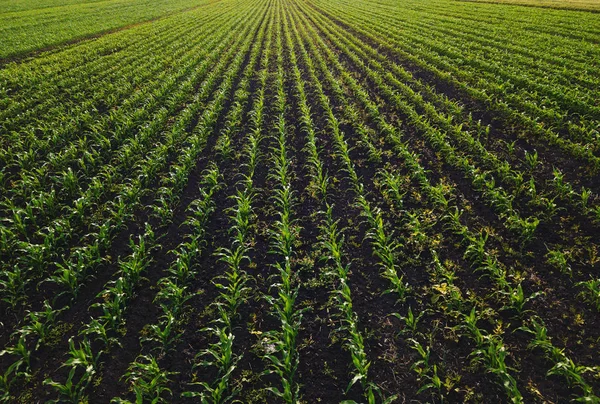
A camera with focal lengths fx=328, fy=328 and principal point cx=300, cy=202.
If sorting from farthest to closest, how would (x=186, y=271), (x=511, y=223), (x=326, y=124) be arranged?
(x=326, y=124), (x=511, y=223), (x=186, y=271)

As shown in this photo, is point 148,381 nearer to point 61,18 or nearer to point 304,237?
point 304,237

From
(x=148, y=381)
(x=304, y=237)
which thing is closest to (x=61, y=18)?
(x=304, y=237)

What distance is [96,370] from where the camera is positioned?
174 inches

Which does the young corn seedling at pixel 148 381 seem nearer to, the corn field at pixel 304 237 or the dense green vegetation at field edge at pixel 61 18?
the corn field at pixel 304 237

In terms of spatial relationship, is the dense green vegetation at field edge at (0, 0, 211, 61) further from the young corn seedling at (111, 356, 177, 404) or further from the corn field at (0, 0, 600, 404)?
the young corn seedling at (111, 356, 177, 404)

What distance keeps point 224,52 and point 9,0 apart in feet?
152

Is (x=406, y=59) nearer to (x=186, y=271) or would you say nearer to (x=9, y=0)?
(x=186, y=271)

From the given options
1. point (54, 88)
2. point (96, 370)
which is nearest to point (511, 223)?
point (96, 370)

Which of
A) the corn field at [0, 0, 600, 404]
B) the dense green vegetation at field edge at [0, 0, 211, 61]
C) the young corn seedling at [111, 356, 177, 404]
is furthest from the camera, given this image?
the dense green vegetation at field edge at [0, 0, 211, 61]

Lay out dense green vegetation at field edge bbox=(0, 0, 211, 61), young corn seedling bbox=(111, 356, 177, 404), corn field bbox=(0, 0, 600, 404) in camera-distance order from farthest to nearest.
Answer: dense green vegetation at field edge bbox=(0, 0, 211, 61) < corn field bbox=(0, 0, 600, 404) < young corn seedling bbox=(111, 356, 177, 404)

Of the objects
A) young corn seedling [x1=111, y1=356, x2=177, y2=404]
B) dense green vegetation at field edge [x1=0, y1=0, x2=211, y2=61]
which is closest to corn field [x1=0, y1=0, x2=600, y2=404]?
young corn seedling [x1=111, y1=356, x2=177, y2=404]

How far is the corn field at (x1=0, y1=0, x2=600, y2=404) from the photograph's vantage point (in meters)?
4.36

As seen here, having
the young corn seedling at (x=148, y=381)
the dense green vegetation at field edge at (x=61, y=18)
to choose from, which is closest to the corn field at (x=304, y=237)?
the young corn seedling at (x=148, y=381)

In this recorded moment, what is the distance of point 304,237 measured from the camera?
6758 mm
